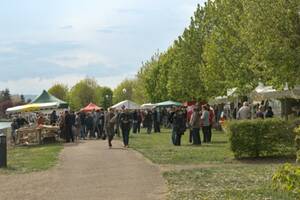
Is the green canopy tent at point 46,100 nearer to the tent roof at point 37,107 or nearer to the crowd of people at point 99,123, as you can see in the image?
the tent roof at point 37,107

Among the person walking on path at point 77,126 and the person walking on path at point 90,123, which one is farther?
the person walking on path at point 90,123

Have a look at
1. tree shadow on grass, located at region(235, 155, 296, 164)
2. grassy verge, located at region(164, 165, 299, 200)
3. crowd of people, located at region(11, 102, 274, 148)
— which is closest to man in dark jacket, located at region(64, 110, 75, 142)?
crowd of people, located at region(11, 102, 274, 148)

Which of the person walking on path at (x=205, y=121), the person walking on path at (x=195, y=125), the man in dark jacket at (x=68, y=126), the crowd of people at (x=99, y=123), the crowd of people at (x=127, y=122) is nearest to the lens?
the person walking on path at (x=195, y=125)

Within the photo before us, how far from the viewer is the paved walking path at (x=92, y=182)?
13266mm

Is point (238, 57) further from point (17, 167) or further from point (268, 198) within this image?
point (268, 198)

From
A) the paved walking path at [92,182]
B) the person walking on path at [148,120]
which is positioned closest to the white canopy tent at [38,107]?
the person walking on path at [148,120]

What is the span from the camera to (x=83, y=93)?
445 ft

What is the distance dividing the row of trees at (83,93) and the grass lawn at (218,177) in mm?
108529

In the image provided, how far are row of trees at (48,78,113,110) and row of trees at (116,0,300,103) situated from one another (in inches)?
2470

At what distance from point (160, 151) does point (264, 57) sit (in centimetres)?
531

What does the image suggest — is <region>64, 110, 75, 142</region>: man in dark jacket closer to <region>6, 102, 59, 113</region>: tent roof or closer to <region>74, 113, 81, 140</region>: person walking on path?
<region>74, 113, 81, 140</region>: person walking on path

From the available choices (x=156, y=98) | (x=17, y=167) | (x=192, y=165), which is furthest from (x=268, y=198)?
(x=156, y=98)

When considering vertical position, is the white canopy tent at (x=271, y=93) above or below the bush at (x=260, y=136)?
above

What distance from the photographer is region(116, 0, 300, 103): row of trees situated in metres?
23.2
